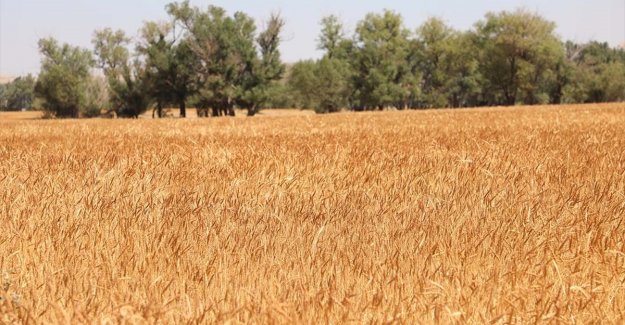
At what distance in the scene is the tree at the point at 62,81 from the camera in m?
86.2

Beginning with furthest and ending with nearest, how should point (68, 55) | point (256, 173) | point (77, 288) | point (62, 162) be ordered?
point (68, 55)
point (62, 162)
point (256, 173)
point (77, 288)

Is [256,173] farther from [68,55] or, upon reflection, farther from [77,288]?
[68,55]

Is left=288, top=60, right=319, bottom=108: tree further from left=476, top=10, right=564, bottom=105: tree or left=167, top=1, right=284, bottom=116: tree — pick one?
left=476, top=10, right=564, bottom=105: tree

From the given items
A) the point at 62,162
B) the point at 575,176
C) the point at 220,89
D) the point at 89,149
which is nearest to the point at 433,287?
the point at 575,176

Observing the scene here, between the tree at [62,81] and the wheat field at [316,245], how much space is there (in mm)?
87625

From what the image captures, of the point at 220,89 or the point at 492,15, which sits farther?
the point at 492,15

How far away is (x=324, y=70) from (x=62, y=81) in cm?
3638

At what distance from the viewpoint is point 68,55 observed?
313 ft

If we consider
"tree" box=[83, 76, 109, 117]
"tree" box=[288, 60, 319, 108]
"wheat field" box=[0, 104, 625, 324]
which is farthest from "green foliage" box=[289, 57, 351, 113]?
"wheat field" box=[0, 104, 625, 324]

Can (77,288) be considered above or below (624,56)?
below

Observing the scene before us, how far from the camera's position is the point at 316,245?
9.25 ft

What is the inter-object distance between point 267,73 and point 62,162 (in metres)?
62.8

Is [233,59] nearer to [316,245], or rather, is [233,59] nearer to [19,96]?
[316,245]

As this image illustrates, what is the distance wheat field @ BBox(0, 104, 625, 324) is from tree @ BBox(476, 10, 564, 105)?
8641 cm
